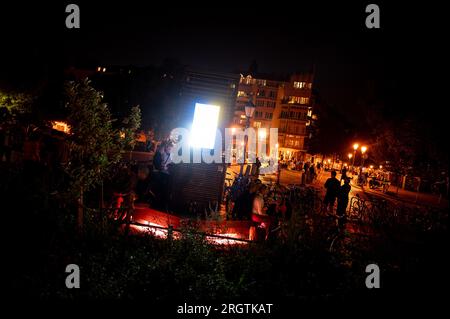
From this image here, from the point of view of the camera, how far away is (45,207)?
586 cm

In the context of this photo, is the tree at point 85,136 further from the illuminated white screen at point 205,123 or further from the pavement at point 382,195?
the pavement at point 382,195

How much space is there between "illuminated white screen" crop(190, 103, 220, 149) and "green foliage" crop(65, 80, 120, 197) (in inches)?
170

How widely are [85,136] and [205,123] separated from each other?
4.97 m

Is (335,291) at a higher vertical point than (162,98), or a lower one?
lower

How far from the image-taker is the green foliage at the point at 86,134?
6023 mm

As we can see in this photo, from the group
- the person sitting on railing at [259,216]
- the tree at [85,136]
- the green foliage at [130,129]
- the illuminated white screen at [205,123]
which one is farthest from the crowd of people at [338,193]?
the tree at [85,136]

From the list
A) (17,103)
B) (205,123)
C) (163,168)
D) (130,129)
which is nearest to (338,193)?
(205,123)

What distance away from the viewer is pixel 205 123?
10.6 meters

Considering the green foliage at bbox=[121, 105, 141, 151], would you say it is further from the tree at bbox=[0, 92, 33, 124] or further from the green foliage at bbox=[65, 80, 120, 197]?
the tree at bbox=[0, 92, 33, 124]

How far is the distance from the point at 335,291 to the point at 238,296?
5.82 ft

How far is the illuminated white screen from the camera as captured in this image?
34.8 ft

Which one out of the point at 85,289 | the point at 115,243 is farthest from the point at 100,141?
the point at 85,289

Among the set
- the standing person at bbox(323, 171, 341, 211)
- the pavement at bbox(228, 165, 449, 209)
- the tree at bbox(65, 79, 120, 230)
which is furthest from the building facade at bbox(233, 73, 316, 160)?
the tree at bbox(65, 79, 120, 230)

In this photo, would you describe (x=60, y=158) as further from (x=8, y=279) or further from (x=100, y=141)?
(x=8, y=279)
